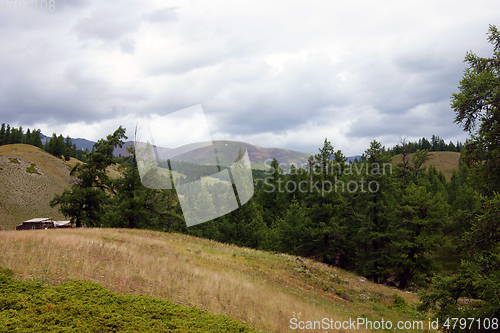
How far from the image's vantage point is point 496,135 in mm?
9992

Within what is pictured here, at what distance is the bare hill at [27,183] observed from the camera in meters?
76.8

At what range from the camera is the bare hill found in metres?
76.8

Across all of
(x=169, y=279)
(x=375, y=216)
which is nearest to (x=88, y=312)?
(x=169, y=279)

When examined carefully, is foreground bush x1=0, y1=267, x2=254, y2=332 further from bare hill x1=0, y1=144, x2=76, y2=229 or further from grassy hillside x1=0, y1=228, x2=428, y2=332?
bare hill x1=0, y1=144, x2=76, y2=229

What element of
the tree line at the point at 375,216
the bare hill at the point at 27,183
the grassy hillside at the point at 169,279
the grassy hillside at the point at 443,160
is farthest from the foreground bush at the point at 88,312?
the grassy hillside at the point at 443,160

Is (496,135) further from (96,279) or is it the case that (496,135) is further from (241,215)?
(241,215)

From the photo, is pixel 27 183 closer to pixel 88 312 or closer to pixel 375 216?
pixel 375 216

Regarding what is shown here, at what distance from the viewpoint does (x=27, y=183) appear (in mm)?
88938

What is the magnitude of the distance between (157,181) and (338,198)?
2070cm

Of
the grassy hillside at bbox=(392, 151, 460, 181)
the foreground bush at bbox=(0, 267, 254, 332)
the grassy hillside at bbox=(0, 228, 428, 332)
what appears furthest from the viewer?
the grassy hillside at bbox=(392, 151, 460, 181)

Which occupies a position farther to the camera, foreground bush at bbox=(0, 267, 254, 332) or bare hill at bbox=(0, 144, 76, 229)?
bare hill at bbox=(0, 144, 76, 229)

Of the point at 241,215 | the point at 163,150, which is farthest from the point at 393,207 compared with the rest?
the point at 163,150

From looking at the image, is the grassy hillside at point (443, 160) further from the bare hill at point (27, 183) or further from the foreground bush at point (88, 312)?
the foreground bush at point (88, 312)

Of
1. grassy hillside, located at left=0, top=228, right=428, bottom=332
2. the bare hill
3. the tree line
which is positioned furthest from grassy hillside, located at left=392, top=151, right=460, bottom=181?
the bare hill
